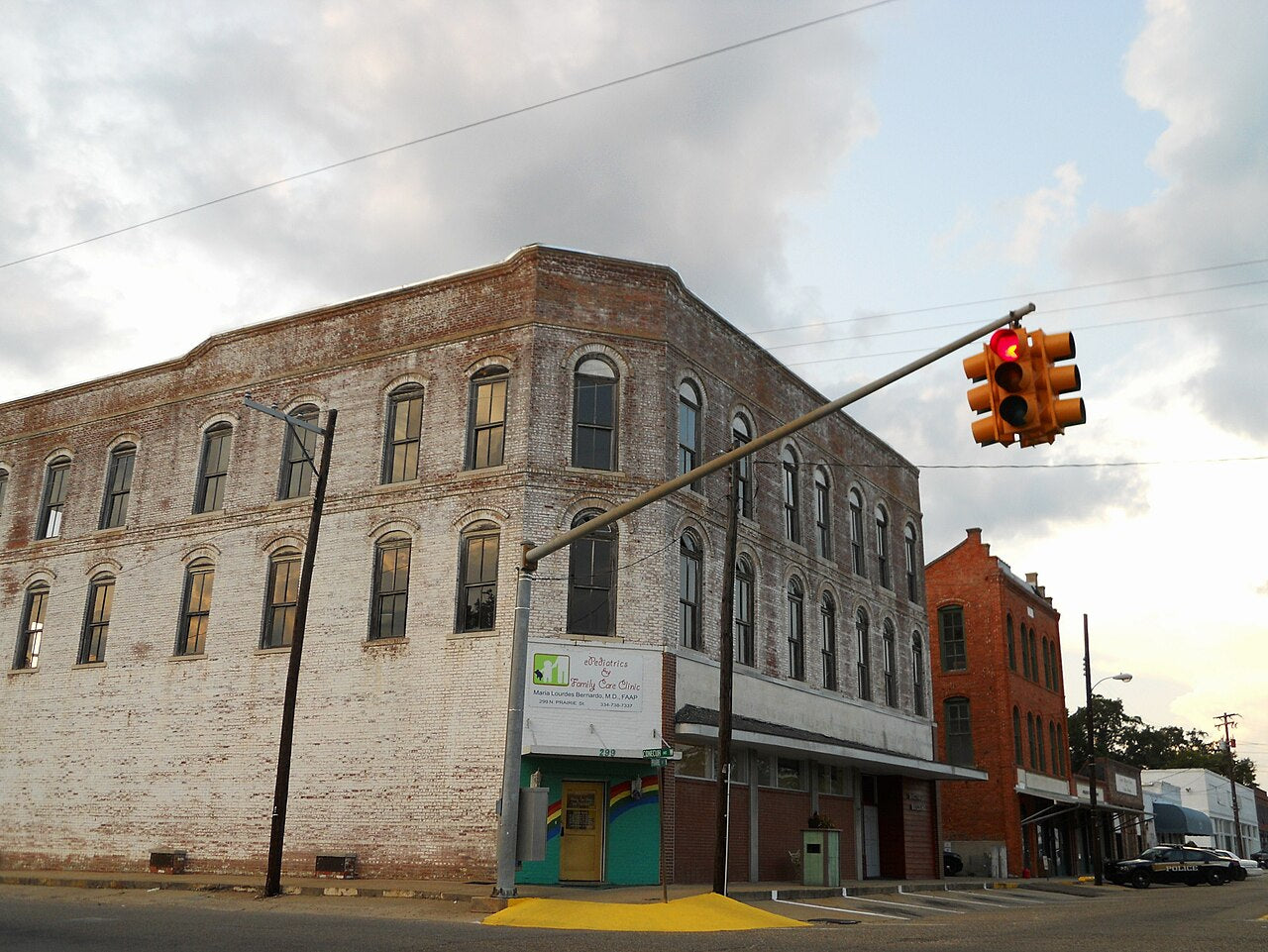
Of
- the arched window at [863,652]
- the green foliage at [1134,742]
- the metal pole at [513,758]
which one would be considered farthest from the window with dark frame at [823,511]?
the green foliage at [1134,742]

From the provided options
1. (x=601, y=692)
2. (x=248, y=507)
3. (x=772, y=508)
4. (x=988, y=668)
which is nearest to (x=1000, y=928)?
(x=601, y=692)

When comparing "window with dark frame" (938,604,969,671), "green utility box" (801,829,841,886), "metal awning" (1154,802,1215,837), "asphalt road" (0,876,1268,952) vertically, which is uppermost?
"window with dark frame" (938,604,969,671)

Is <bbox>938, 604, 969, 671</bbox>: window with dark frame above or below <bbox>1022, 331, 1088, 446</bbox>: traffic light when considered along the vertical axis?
above

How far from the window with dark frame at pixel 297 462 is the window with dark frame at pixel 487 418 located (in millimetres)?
4582

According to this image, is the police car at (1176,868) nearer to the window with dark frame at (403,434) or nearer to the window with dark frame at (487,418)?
the window with dark frame at (487,418)

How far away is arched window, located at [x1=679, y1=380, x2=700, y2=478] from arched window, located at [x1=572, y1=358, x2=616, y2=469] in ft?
6.21

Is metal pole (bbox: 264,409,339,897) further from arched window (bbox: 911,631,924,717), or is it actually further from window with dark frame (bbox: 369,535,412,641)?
arched window (bbox: 911,631,924,717)

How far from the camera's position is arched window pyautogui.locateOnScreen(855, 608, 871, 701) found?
3356cm

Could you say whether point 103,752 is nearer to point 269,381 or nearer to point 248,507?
point 248,507

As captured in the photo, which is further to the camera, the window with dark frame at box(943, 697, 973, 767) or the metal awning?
the metal awning

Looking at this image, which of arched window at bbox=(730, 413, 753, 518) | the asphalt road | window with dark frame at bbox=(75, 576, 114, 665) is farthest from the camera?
window with dark frame at bbox=(75, 576, 114, 665)

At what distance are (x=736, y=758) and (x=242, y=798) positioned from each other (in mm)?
11089

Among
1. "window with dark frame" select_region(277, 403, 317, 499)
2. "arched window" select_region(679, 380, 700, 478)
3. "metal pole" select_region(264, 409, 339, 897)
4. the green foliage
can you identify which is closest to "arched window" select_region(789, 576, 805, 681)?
"arched window" select_region(679, 380, 700, 478)

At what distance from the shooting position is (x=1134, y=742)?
329ft
